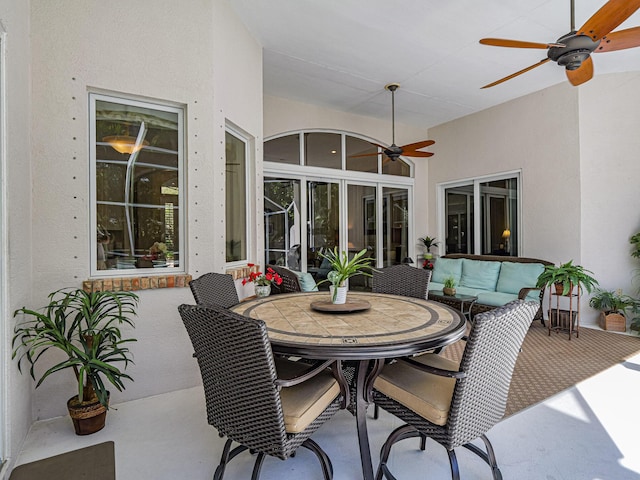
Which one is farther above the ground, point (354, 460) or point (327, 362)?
point (327, 362)

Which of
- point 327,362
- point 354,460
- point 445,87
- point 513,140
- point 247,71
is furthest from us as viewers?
point 513,140

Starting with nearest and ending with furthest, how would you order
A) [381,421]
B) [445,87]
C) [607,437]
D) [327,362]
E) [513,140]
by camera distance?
1. [327,362]
2. [607,437]
3. [381,421]
4. [445,87]
5. [513,140]

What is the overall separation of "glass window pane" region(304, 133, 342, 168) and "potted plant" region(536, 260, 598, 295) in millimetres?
3603

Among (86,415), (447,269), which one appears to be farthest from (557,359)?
(86,415)

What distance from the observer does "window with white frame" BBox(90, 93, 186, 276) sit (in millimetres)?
2697

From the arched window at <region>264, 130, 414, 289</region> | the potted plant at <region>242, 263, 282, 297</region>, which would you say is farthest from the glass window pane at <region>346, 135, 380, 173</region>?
the potted plant at <region>242, 263, 282, 297</region>

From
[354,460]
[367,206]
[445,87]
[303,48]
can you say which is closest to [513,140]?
[445,87]

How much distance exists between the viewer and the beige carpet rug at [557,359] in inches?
112

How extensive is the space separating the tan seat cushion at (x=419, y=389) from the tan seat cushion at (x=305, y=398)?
27 cm

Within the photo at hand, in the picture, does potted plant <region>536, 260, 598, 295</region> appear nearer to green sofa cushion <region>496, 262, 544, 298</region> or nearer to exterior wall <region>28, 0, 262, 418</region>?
green sofa cushion <region>496, 262, 544, 298</region>

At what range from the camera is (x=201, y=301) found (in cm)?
224

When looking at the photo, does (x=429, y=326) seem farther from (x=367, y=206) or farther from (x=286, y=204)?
(x=367, y=206)

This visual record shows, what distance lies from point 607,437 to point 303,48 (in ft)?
14.6

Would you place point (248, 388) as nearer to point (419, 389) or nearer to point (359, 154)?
point (419, 389)
